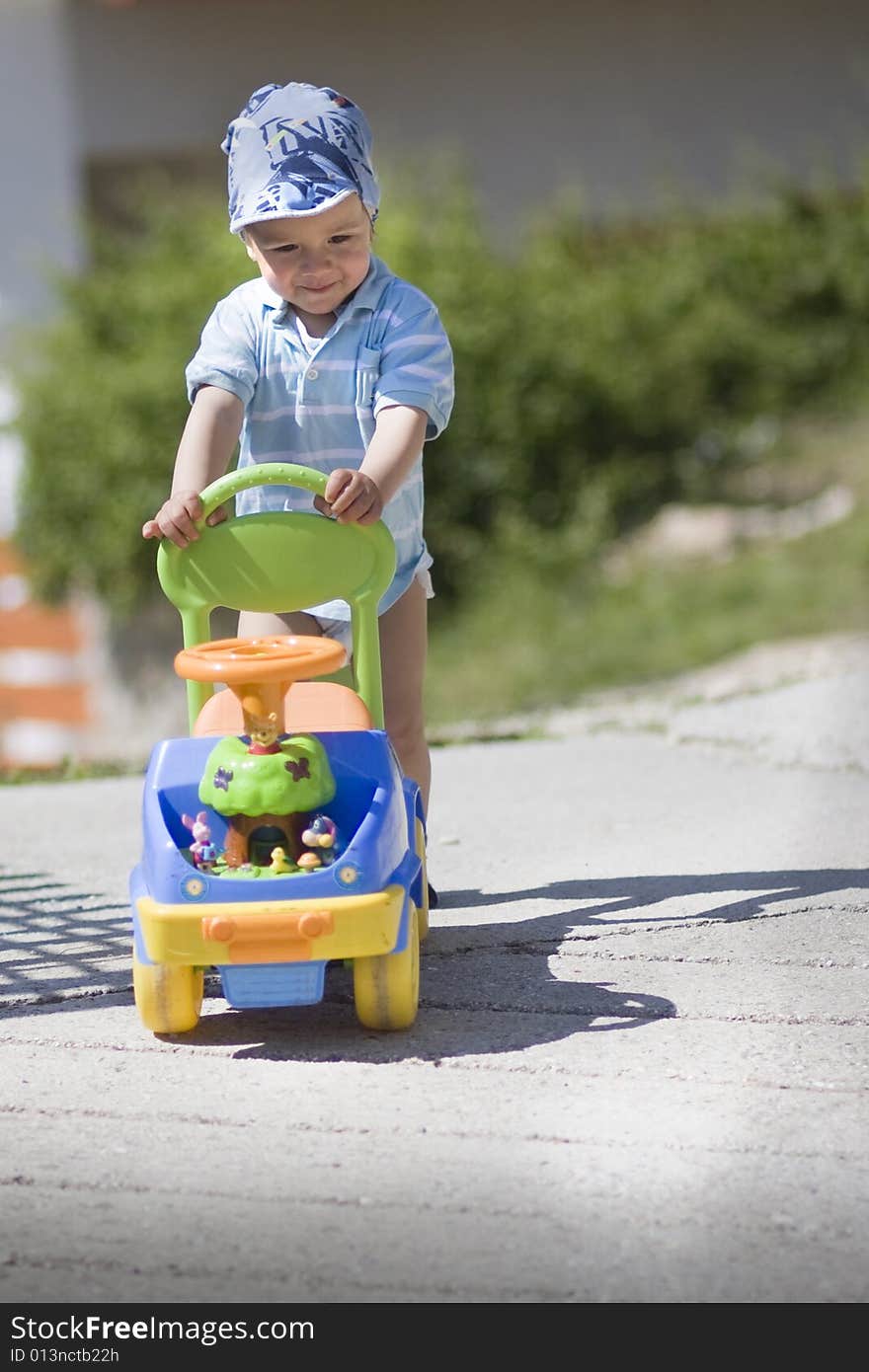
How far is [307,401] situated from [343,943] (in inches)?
42.0

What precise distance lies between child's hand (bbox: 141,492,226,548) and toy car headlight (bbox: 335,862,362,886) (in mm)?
621

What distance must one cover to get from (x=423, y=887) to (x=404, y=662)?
17.2 inches

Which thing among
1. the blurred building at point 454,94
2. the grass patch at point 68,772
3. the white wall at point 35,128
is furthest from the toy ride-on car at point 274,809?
the white wall at point 35,128

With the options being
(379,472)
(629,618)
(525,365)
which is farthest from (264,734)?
(525,365)

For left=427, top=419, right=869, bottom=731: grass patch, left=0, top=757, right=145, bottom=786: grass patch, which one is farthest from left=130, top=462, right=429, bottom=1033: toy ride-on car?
left=427, top=419, right=869, bottom=731: grass patch

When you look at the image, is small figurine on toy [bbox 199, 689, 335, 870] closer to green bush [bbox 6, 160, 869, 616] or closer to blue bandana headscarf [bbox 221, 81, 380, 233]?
blue bandana headscarf [bbox 221, 81, 380, 233]

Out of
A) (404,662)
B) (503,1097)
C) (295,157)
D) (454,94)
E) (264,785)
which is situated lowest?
(503,1097)

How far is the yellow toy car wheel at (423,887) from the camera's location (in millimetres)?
2877

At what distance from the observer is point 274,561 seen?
8.86 feet

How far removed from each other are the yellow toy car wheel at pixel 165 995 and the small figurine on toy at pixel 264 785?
21cm

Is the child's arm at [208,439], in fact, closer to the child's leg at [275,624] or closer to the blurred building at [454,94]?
the child's leg at [275,624]

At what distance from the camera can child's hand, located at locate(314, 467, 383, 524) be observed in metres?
2.65

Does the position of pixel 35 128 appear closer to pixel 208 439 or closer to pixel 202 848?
pixel 208 439
